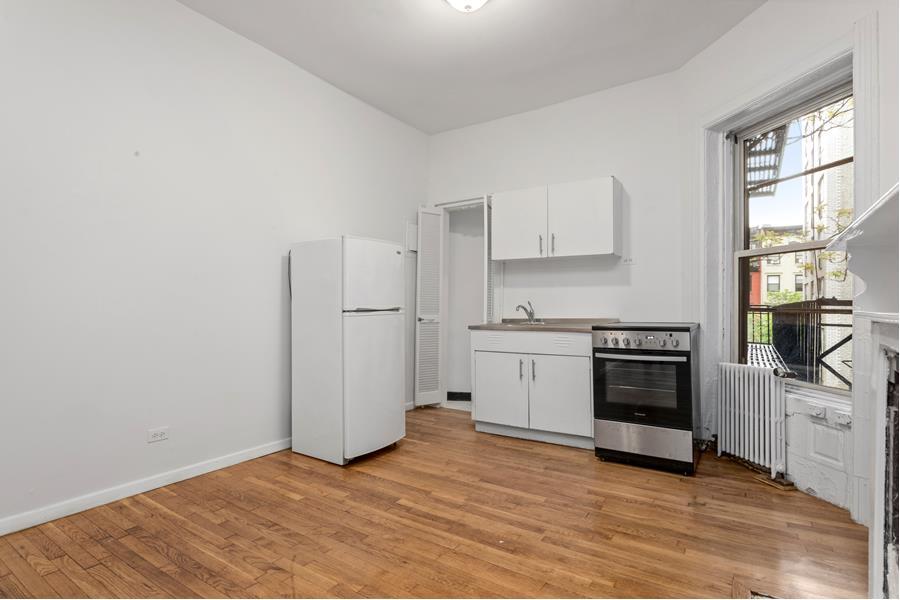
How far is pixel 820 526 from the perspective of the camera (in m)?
2.20

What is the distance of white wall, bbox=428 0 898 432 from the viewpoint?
2775mm

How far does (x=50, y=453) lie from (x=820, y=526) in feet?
12.8

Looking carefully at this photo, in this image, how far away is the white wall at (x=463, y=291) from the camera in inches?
200

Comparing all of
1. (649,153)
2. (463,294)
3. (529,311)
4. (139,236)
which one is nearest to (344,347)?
(139,236)

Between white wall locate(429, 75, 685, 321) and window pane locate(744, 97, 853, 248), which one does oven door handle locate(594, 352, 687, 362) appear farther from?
window pane locate(744, 97, 853, 248)

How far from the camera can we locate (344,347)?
312 cm

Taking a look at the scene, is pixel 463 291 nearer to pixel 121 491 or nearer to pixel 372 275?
pixel 372 275

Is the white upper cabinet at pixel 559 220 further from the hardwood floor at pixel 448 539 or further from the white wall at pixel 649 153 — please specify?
the hardwood floor at pixel 448 539

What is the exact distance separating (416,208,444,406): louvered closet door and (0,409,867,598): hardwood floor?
1.82m

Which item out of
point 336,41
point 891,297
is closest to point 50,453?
point 336,41

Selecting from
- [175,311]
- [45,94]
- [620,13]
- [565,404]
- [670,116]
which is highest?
[620,13]

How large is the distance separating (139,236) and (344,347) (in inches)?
55.1

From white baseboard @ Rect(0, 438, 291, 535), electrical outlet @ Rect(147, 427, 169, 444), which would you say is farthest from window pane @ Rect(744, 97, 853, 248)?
electrical outlet @ Rect(147, 427, 169, 444)

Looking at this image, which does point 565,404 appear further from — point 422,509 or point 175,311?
point 175,311
